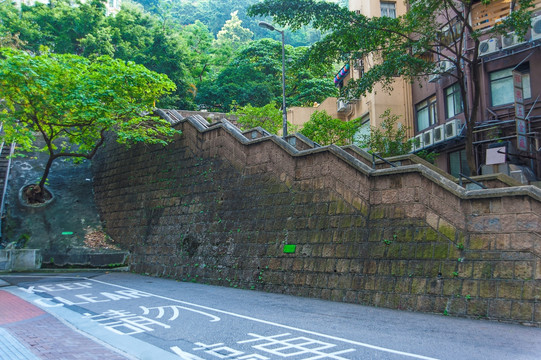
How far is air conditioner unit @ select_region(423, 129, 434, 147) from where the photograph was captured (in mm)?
21656

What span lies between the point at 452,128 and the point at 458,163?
213 cm

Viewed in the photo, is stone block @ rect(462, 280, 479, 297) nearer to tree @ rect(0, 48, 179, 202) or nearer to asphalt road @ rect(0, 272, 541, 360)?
asphalt road @ rect(0, 272, 541, 360)

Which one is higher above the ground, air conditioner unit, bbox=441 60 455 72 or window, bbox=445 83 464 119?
air conditioner unit, bbox=441 60 455 72

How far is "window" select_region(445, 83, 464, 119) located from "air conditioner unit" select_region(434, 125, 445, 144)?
43.3 inches

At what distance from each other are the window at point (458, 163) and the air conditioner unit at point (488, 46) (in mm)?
4616

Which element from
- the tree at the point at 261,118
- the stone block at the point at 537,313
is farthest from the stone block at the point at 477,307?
the tree at the point at 261,118

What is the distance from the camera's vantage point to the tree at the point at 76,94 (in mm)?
15883

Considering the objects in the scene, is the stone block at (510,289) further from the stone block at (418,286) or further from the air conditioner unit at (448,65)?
the air conditioner unit at (448,65)

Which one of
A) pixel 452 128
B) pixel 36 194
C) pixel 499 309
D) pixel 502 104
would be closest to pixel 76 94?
pixel 36 194

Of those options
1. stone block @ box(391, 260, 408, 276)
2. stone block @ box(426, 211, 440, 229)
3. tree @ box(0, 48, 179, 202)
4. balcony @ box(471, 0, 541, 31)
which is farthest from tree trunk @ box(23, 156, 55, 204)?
balcony @ box(471, 0, 541, 31)

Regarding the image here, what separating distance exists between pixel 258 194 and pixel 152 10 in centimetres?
7114

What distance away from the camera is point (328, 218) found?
11.6m

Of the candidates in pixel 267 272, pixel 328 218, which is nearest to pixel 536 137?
pixel 328 218

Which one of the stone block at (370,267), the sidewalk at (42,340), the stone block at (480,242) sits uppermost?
the stone block at (480,242)
